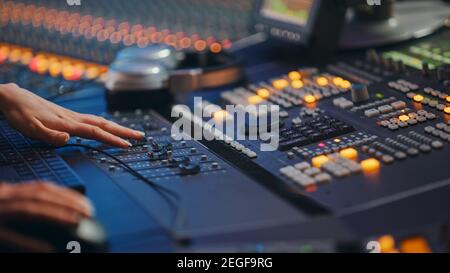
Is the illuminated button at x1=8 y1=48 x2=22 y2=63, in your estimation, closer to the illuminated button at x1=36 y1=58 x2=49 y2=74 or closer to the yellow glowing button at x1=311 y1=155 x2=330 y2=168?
the illuminated button at x1=36 y1=58 x2=49 y2=74

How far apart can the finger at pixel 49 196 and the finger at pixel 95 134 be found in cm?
34

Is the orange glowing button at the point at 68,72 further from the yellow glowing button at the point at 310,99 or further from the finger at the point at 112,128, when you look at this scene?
the yellow glowing button at the point at 310,99

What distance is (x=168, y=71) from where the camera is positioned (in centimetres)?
173

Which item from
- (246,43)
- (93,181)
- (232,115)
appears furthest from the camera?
(246,43)

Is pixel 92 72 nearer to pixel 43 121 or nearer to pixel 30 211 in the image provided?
pixel 43 121

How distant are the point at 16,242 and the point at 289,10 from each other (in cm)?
119

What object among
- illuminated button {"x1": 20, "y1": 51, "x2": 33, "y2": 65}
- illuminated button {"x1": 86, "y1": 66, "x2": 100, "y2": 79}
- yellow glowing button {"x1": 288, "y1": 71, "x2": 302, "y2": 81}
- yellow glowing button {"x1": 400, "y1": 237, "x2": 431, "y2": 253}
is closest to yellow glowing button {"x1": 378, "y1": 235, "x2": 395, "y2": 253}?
yellow glowing button {"x1": 400, "y1": 237, "x2": 431, "y2": 253}

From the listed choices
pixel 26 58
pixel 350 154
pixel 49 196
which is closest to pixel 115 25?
pixel 26 58

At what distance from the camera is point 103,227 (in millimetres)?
1092

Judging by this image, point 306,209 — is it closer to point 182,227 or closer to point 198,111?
point 182,227

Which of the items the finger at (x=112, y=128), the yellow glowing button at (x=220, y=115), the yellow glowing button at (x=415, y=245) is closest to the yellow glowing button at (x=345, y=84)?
the yellow glowing button at (x=220, y=115)

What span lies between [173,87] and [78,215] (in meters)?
0.75

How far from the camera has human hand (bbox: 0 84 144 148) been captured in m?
1.37
